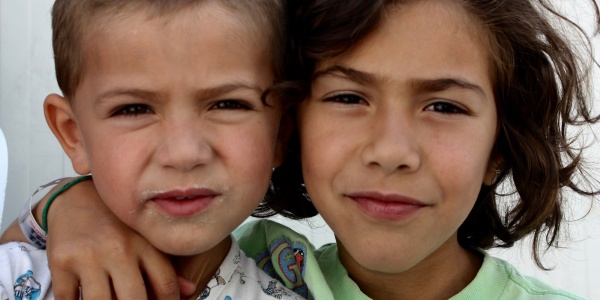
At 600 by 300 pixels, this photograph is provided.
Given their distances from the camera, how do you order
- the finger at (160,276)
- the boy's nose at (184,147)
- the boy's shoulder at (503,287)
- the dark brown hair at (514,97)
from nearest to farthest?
the boy's nose at (184,147) → the finger at (160,276) → the dark brown hair at (514,97) → the boy's shoulder at (503,287)

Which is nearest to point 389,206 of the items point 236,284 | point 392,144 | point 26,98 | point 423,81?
point 392,144

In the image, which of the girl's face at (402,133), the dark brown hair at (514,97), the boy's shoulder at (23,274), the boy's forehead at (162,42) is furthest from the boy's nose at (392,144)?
the boy's shoulder at (23,274)

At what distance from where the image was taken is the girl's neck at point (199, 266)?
168cm

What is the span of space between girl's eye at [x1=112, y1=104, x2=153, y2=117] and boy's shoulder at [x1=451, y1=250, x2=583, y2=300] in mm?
793

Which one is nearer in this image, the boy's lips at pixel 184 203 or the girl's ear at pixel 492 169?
the boy's lips at pixel 184 203

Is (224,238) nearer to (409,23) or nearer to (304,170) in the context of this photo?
(304,170)

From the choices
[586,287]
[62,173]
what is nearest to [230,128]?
[62,173]

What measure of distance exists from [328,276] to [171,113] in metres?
0.60

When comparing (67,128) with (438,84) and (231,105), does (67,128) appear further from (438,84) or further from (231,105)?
(438,84)

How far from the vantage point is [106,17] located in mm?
1514

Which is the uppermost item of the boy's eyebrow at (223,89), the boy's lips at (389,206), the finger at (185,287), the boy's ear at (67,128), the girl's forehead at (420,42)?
the girl's forehead at (420,42)

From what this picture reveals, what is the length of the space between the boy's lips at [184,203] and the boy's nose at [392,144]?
31cm

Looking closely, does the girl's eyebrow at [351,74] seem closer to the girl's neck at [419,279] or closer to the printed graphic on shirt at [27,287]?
the girl's neck at [419,279]

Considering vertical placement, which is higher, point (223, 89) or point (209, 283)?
point (223, 89)
